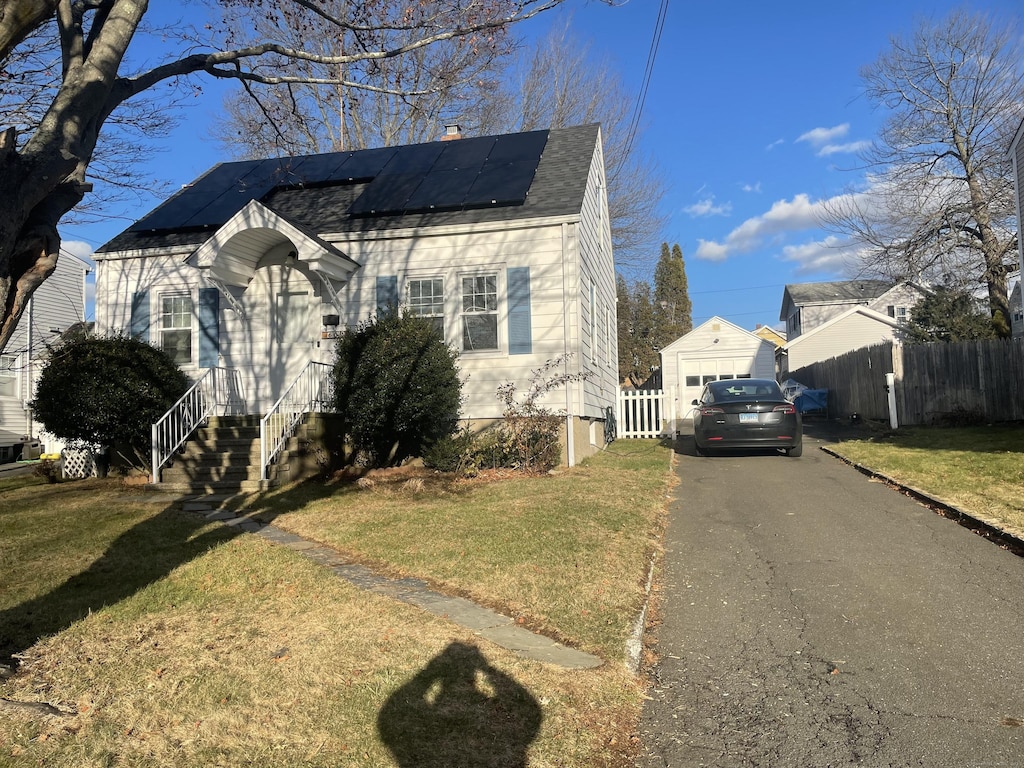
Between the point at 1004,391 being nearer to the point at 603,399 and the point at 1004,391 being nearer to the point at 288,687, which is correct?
the point at 603,399

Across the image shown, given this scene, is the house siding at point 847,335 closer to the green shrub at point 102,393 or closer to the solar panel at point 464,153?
the solar panel at point 464,153

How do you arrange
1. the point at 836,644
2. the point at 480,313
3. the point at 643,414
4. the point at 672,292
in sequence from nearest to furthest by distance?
1. the point at 836,644
2. the point at 480,313
3. the point at 643,414
4. the point at 672,292

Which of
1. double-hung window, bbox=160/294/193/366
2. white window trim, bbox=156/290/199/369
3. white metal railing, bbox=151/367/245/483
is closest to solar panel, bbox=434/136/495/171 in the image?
white window trim, bbox=156/290/199/369

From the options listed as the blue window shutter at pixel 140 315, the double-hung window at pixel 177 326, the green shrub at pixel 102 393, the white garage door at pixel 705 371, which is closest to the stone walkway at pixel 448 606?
the green shrub at pixel 102 393

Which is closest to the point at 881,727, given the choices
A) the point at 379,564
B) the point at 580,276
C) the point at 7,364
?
the point at 379,564

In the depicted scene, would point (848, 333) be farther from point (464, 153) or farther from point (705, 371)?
point (464, 153)

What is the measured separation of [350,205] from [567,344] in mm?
5382

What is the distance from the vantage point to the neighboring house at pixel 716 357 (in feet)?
104

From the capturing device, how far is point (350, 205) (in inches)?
555

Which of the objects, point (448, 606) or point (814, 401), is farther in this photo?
point (814, 401)

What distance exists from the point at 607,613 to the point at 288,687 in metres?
2.20

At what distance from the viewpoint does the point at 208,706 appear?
3439 mm

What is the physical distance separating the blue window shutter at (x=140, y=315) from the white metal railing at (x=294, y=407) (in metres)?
3.82

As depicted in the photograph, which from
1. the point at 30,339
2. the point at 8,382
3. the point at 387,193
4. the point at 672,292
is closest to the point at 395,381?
the point at 387,193
